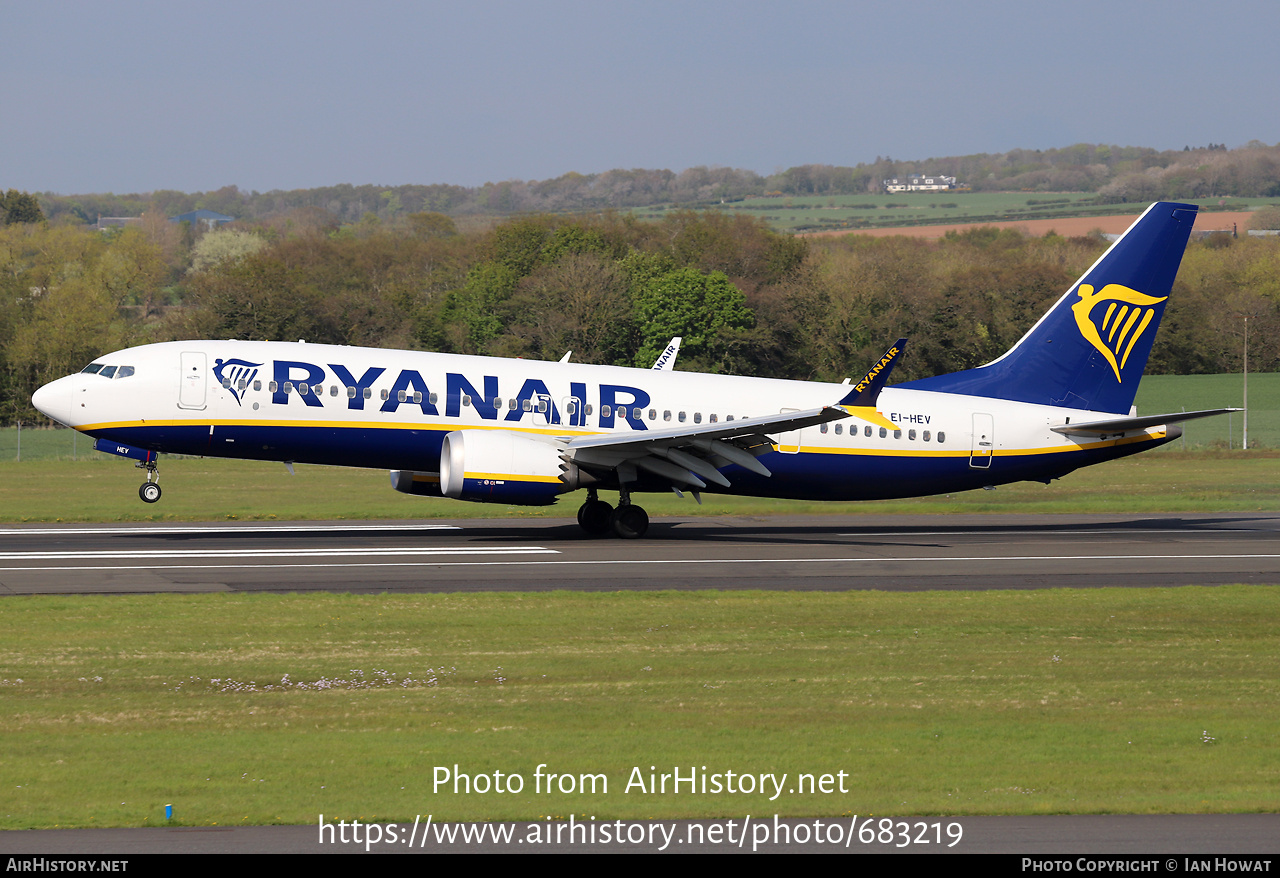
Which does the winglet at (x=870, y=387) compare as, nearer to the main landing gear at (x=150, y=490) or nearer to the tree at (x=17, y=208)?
the main landing gear at (x=150, y=490)

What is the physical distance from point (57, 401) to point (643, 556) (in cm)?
1398

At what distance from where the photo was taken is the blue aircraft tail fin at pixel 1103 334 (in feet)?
116

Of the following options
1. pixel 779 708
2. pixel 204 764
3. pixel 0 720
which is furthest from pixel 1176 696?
pixel 0 720

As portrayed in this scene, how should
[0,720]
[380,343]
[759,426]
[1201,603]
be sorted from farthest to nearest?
1. [380,343]
2. [759,426]
3. [1201,603]
4. [0,720]

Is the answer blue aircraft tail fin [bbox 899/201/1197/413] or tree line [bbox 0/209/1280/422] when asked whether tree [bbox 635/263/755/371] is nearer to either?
tree line [bbox 0/209/1280/422]

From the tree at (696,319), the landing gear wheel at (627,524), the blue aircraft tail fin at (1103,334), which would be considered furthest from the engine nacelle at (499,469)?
the tree at (696,319)

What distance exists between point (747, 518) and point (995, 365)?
867cm

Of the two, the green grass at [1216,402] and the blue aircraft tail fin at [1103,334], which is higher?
A: the blue aircraft tail fin at [1103,334]

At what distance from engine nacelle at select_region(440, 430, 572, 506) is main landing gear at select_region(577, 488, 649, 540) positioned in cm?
308

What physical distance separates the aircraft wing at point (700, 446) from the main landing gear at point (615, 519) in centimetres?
175

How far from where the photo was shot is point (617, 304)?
95312 millimetres

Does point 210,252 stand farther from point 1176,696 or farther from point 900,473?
point 1176,696

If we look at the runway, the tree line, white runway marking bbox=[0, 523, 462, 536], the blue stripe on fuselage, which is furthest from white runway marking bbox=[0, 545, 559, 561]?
the tree line

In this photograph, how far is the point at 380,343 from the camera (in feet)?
339
